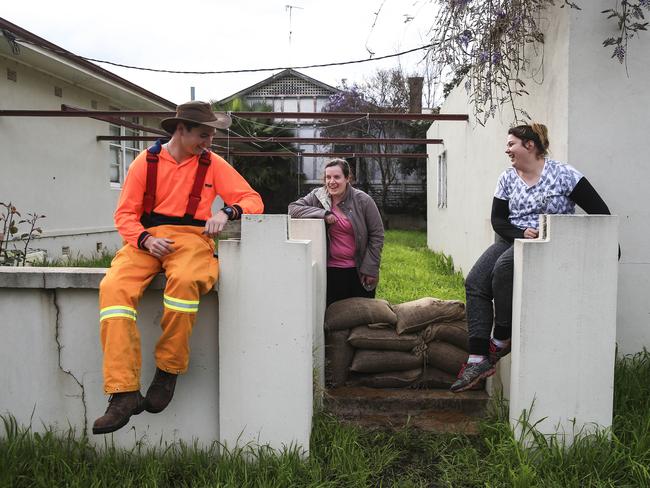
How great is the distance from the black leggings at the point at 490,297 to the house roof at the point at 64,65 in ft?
24.5

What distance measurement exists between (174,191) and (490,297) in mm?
2085

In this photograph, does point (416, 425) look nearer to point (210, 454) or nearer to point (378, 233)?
point (210, 454)

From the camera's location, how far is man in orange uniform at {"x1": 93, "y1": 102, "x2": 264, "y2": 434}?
9.64 ft

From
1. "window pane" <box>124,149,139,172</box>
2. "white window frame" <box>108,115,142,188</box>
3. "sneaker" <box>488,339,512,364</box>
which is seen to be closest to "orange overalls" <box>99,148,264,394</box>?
"sneaker" <box>488,339,512,364</box>

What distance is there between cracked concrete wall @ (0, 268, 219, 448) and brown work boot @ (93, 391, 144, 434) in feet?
1.44

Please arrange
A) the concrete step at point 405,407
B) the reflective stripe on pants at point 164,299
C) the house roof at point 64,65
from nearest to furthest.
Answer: the reflective stripe on pants at point 164,299
the concrete step at point 405,407
the house roof at point 64,65

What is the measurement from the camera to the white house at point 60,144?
31.5 feet

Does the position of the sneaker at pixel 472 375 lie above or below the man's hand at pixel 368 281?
below

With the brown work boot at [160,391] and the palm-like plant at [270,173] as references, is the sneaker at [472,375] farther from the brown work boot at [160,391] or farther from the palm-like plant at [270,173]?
the palm-like plant at [270,173]

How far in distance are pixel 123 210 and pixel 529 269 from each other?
2.28m

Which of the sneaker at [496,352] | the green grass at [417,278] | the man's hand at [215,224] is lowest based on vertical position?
the green grass at [417,278]

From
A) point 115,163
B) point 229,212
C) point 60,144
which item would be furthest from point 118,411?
point 115,163

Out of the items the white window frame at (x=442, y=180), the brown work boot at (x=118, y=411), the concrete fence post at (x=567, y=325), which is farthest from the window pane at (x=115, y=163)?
the concrete fence post at (x=567, y=325)

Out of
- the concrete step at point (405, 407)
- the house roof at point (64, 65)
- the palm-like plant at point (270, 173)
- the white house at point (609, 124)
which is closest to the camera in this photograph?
the concrete step at point (405, 407)
